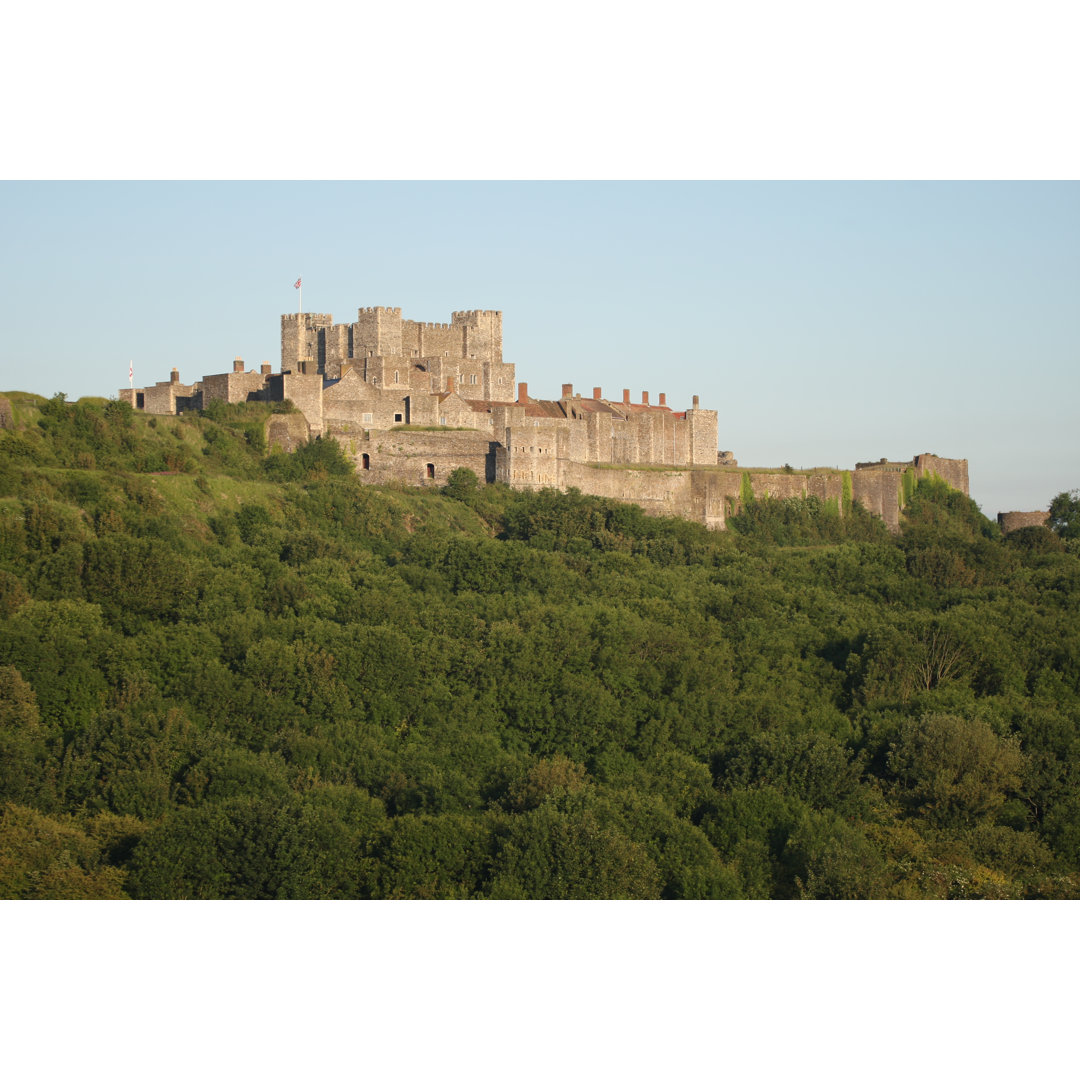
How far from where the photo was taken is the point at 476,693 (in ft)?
110

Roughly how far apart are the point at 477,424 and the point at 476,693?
16787mm

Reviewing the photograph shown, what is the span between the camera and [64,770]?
27938 mm

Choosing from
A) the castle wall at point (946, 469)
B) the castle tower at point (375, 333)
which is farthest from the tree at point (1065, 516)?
the castle tower at point (375, 333)

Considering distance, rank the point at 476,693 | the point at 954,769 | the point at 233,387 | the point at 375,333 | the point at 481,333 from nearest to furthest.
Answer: the point at 954,769 < the point at 476,693 < the point at 233,387 < the point at 375,333 < the point at 481,333

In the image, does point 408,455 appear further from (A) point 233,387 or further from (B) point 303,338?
(B) point 303,338

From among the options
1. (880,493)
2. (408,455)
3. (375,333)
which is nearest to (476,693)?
(408,455)

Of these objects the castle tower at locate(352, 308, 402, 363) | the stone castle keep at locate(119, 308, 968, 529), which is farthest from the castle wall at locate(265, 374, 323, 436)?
the castle tower at locate(352, 308, 402, 363)

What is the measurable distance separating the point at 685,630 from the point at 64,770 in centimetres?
1534

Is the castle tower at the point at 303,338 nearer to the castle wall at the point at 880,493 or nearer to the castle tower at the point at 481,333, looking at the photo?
the castle tower at the point at 481,333

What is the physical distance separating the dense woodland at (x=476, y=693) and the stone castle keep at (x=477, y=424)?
4.90ft

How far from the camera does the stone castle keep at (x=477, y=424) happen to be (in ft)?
152

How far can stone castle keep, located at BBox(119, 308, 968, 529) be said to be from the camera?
4644 cm

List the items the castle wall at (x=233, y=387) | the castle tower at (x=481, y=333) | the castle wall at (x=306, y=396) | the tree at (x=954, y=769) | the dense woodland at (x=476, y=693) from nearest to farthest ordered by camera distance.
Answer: the dense woodland at (x=476, y=693) < the tree at (x=954, y=769) < the castle wall at (x=306, y=396) < the castle wall at (x=233, y=387) < the castle tower at (x=481, y=333)

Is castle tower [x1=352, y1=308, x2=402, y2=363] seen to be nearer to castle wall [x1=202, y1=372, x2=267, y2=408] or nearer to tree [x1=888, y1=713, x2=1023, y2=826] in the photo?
castle wall [x1=202, y1=372, x2=267, y2=408]
